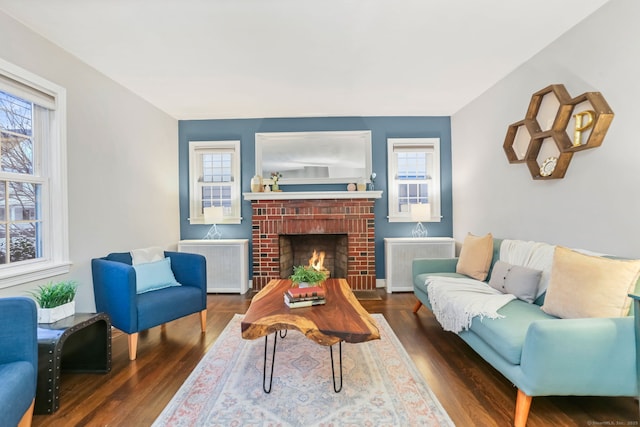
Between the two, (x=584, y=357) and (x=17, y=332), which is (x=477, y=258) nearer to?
(x=584, y=357)

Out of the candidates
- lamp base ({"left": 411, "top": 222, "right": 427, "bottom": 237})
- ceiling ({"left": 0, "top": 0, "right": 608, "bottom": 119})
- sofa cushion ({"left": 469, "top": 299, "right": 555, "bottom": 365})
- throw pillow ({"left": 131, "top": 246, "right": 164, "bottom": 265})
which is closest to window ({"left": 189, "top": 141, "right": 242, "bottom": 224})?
ceiling ({"left": 0, "top": 0, "right": 608, "bottom": 119})

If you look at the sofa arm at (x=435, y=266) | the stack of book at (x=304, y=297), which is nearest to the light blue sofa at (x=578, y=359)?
the stack of book at (x=304, y=297)

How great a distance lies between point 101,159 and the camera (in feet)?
9.68

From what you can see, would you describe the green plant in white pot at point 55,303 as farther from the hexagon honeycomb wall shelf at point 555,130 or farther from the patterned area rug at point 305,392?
the hexagon honeycomb wall shelf at point 555,130

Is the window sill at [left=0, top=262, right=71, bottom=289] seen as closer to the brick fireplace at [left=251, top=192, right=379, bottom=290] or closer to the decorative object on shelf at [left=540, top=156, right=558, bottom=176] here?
the brick fireplace at [left=251, top=192, right=379, bottom=290]

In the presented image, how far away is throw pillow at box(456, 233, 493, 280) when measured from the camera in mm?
2857

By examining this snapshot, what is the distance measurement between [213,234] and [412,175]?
3098 mm

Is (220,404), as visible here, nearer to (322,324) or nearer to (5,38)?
(322,324)

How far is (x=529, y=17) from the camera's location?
2.18 m

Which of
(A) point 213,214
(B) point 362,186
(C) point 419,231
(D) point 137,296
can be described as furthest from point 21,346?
(C) point 419,231

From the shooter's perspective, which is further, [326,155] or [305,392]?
[326,155]

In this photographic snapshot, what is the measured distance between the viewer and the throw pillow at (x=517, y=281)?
2.21m

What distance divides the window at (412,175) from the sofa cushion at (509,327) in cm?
239

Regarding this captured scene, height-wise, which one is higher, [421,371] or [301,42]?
[301,42]
